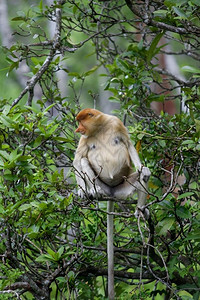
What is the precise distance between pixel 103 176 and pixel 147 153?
11.5 inches

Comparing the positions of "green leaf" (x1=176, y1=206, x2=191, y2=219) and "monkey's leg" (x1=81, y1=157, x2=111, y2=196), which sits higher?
"monkey's leg" (x1=81, y1=157, x2=111, y2=196)

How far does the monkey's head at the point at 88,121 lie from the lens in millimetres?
2561

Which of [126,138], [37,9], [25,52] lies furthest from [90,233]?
[37,9]

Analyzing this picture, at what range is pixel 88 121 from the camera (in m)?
2.58

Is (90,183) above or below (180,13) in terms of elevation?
below

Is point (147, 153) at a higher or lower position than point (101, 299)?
higher

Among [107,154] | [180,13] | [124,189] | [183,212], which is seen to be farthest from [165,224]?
[180,13]

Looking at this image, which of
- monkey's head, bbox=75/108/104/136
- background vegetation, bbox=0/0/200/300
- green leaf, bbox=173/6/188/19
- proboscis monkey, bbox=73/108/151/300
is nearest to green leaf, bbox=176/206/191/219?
background vegetation, bbox=0/0/200/300

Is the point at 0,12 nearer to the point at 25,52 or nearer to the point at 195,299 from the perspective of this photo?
the point at 25,52

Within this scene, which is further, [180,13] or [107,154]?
[107,154]

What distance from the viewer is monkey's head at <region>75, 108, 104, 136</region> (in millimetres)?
2561

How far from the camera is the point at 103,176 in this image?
2672 mm

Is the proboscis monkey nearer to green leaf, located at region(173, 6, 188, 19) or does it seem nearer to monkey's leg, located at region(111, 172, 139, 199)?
monkey's leg, located at region(111, 172, 139, 199)

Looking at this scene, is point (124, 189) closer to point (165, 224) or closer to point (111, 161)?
point (111, 161)
